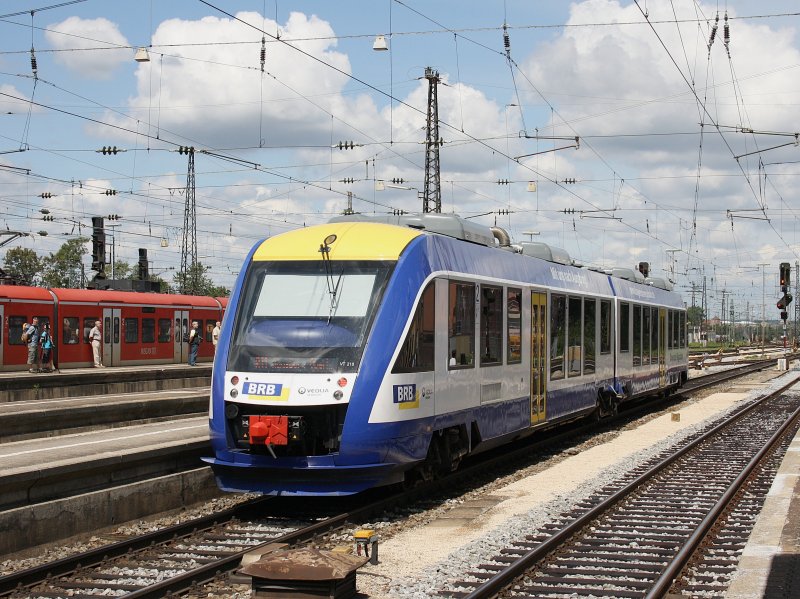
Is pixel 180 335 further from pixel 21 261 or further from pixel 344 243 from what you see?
pixel 21 261

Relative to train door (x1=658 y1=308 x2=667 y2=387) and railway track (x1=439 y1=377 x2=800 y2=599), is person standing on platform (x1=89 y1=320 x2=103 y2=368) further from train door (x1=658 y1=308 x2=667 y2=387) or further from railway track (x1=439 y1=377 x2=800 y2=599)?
railway track (x1=439 y1=377 x2=800 y2=599)

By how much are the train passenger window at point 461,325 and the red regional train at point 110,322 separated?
2243cm

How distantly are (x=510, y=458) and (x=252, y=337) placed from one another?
6138mm

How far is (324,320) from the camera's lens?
11.4 metres

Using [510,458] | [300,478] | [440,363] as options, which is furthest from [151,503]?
[510,458]

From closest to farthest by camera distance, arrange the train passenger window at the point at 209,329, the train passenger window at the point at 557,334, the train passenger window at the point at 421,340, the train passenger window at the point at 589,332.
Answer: the train passenger window at the point at 421,340 < the train passenger window at the point at 557,334 < the train passenger window at the point at 589,332 < the train passenger window at the point at 209,329

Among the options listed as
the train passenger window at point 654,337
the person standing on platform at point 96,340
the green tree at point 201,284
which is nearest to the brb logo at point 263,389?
the train passenger window at point 654,337

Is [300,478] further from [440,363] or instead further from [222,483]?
[440,363]

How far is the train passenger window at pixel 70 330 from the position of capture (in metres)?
34.3

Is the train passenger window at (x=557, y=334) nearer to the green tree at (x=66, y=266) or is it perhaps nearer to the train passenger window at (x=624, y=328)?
the train passenger window at (x=624, y=328)

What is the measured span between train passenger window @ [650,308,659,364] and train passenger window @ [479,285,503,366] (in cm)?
1264

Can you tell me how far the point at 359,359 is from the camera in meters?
11.0

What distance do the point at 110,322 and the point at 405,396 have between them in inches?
1079

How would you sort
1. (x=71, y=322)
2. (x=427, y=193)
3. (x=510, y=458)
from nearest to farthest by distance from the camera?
(x=510, y=458), (x=427, y=193), (x=71, y=322)
